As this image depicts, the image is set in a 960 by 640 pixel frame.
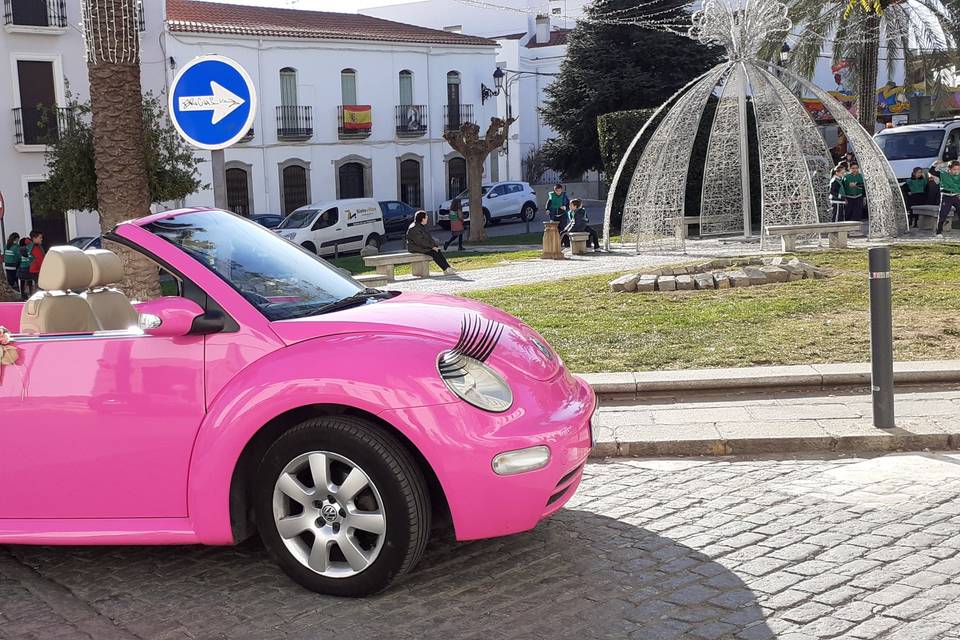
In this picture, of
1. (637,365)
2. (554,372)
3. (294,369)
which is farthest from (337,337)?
(637,365)

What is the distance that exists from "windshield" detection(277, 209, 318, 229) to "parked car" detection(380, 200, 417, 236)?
5.29 meters

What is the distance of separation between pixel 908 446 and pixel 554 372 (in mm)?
2787

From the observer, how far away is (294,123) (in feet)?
137

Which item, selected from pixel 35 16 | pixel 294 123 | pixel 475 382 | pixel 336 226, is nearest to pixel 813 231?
pixel 475 382

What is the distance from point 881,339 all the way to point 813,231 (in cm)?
1333

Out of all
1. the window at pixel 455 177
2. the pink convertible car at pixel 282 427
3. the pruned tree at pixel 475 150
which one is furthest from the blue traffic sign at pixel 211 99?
the window at pixel 455 177

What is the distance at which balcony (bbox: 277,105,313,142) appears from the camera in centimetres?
4141

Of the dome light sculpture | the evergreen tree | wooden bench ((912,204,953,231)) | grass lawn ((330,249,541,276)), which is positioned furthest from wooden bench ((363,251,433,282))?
the evergreen tree

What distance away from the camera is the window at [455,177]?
4688cm

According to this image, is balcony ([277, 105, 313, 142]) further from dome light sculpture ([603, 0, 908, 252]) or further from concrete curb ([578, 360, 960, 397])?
concrete curb ([578, 360, 960, 397])

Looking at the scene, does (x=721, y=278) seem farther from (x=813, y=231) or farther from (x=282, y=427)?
(x=282, y=427)

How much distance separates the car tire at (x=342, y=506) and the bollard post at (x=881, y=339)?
11.4 feet

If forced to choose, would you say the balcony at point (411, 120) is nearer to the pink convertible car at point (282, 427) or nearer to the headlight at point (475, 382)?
the pink convertible car at point (282, 427)

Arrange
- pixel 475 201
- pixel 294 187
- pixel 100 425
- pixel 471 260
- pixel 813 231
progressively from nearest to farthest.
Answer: pixel 100 425, pixel 813 231, pixel 471 260, pixel 475 201, pixel 294 187
